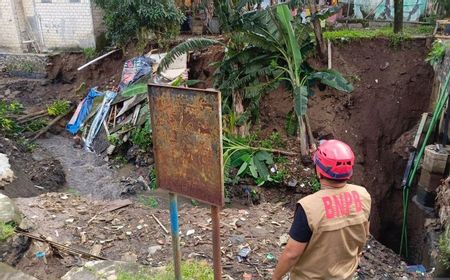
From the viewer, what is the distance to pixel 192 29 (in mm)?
13773

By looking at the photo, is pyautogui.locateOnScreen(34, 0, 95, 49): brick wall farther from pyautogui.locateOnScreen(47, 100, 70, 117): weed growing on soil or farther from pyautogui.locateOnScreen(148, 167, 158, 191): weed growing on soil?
pyautogui.locateOnScreen(148, 167, 158, 191): weed growing on soil

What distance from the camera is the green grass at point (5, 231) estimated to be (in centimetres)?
413

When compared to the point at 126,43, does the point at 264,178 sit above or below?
below

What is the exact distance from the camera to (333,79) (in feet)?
25.7

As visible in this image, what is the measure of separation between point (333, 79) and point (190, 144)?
5662 mm

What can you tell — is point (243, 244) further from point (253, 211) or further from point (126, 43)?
point (126, 43)

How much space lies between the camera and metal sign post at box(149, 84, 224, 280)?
2.66 m

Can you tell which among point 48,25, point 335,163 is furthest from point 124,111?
point 335,163

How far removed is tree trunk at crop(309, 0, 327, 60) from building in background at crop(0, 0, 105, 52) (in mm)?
7508

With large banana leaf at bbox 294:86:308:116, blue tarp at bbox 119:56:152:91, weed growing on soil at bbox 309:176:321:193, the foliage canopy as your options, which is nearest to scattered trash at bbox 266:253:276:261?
large banana leaf at bbox 294:86:308:116

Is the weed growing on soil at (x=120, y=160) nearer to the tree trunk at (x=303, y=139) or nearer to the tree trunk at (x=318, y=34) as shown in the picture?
the tree trunk at (x=303, y=139)

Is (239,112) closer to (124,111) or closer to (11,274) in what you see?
(124,111)

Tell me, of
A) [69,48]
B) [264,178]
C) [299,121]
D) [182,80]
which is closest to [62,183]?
[182,80]

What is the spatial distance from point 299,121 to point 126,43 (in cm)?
643
